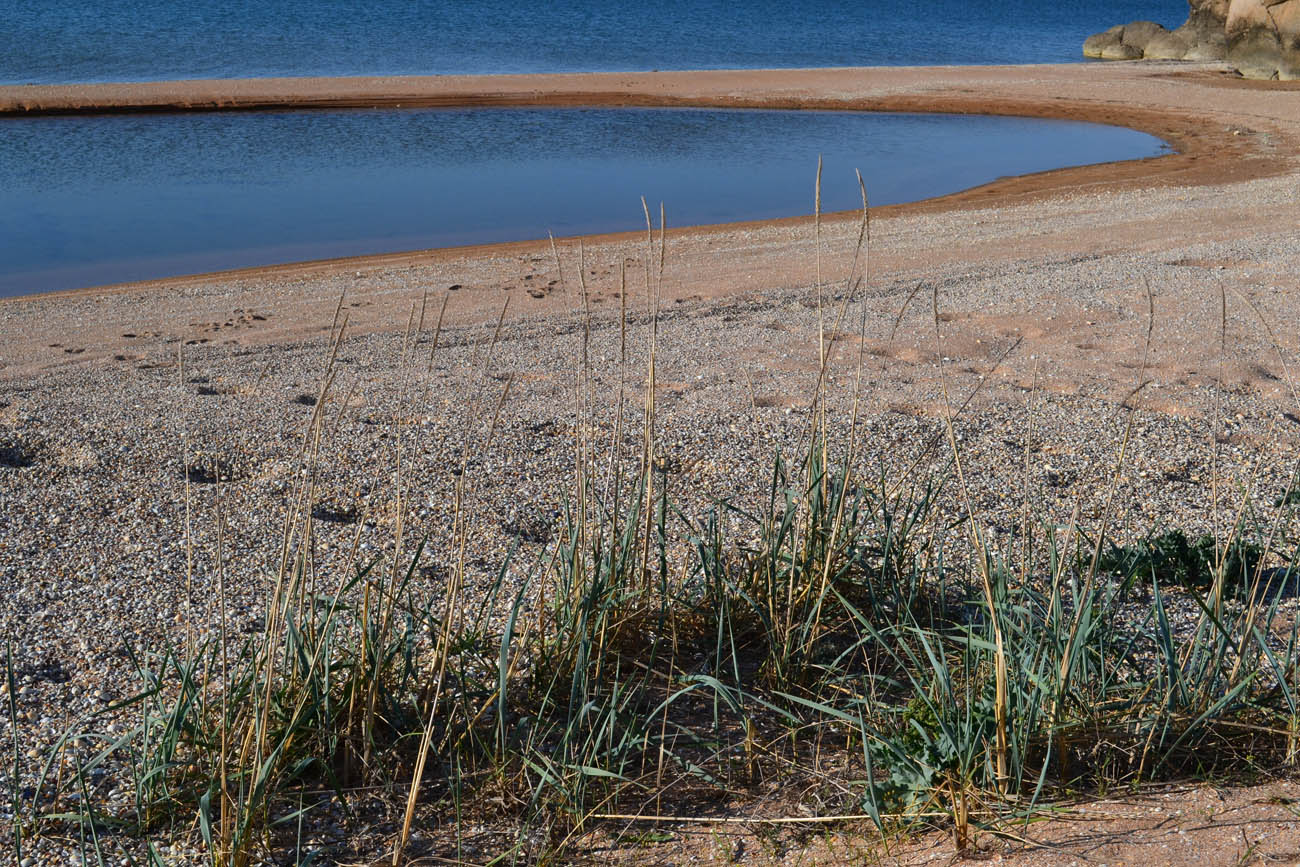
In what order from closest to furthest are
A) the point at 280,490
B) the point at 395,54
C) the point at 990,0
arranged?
the point at 280,490, the point at 395,54, the point at 990,0

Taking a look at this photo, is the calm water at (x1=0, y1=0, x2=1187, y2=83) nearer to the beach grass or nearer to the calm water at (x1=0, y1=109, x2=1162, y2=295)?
the calm water at (x1=0, y1=109, x2=1162, y2=295)

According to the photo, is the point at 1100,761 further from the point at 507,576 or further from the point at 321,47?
the point at 321,47

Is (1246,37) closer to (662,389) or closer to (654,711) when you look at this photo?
(662,389)

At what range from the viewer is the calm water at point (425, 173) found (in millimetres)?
12438

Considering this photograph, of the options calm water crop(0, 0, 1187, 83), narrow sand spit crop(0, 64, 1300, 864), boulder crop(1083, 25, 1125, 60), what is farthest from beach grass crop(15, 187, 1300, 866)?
boulder crop(1083, 25, 1125, 60)

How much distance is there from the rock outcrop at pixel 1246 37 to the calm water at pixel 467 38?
16.9 feet

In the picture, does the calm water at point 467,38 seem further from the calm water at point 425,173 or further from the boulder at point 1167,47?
the calm water at point 425,173

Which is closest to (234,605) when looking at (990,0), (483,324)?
(483,324)

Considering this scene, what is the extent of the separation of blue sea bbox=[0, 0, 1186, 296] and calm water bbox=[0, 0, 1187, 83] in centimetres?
26

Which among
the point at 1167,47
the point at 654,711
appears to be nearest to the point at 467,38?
the point at 1167,47

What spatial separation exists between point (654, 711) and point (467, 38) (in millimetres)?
40020

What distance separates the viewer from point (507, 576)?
11.6ft

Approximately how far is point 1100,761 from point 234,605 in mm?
2363

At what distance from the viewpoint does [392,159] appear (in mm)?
17453
